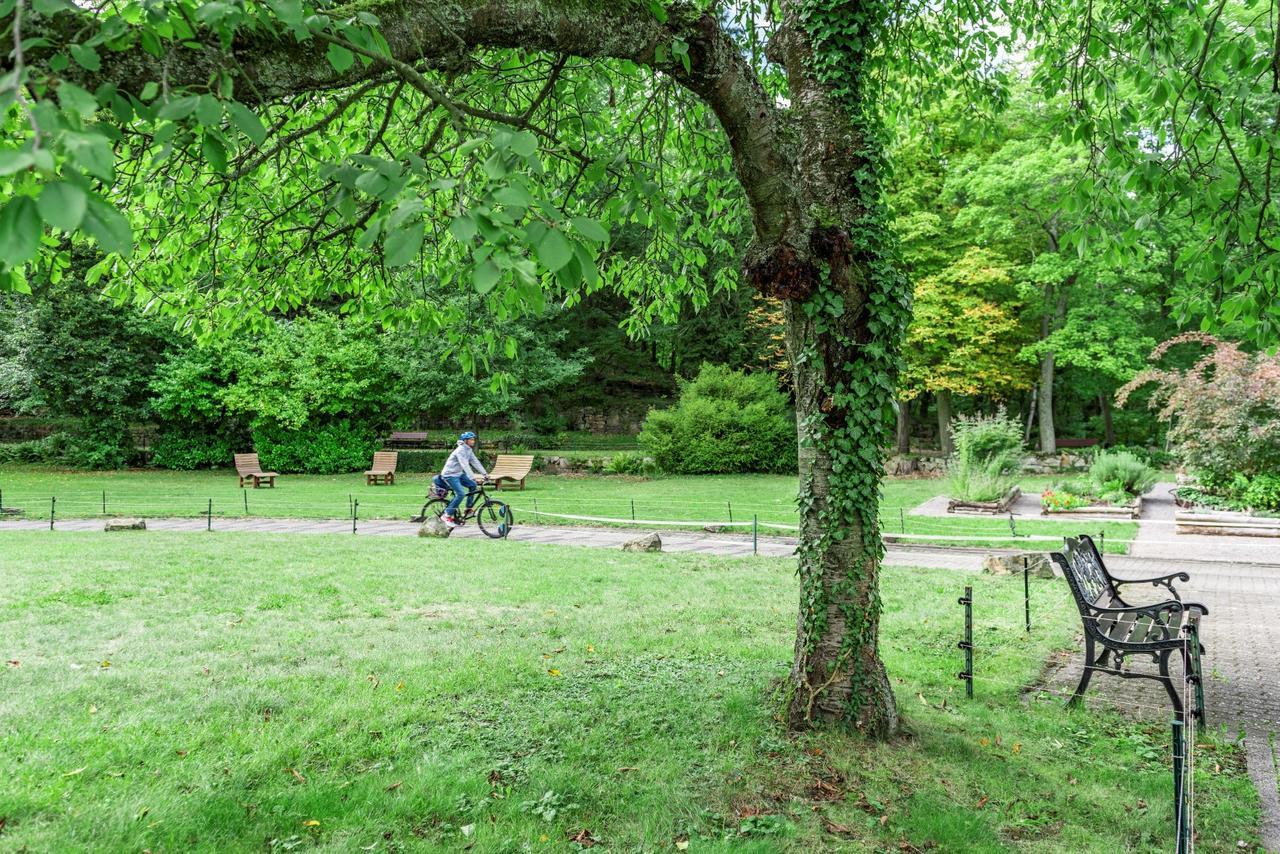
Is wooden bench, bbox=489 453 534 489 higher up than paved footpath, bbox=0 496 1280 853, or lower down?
higher up

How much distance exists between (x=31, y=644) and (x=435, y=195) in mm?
4708

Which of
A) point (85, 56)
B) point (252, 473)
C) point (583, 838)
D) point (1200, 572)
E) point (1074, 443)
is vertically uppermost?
point (85, 56)

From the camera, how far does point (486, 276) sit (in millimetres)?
1942

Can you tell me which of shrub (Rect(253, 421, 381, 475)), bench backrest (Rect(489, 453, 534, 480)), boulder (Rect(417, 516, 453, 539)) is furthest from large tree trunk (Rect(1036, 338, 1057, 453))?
shrub (Rect(253, 421, 381, 475))

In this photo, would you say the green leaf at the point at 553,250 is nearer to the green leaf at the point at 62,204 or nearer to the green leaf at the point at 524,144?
the green leaf at the point at 524,144

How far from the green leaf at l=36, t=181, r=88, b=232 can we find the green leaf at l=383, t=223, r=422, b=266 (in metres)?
0.62

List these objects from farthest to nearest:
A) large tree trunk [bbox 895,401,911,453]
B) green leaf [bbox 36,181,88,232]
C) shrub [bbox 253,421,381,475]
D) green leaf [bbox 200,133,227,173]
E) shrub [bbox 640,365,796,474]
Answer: large tree trunk [bbox 895,401,911,453]
shrub [bbox 253,421,381,475]
shrub [bbox 640,365,796,474]
green leaf [bbox 200,133,227,173]
green leaf [bbox 36,181,88,232]

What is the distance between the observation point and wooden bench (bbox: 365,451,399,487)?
2317cm

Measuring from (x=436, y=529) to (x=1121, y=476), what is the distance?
50.2ft

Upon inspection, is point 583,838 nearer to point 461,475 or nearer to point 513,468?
point 461,475

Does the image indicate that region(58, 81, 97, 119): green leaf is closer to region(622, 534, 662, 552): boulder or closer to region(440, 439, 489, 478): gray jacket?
region(622, 534, 662, 552): boulder

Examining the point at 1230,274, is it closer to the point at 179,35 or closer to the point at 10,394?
the point at 179,35

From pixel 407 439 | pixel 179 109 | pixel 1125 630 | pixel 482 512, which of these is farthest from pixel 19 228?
pixel 407 439

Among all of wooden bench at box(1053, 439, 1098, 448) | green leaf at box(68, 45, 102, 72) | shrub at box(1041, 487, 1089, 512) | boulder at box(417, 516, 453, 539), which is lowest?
boulder at box(417, 516, 453, 539)
